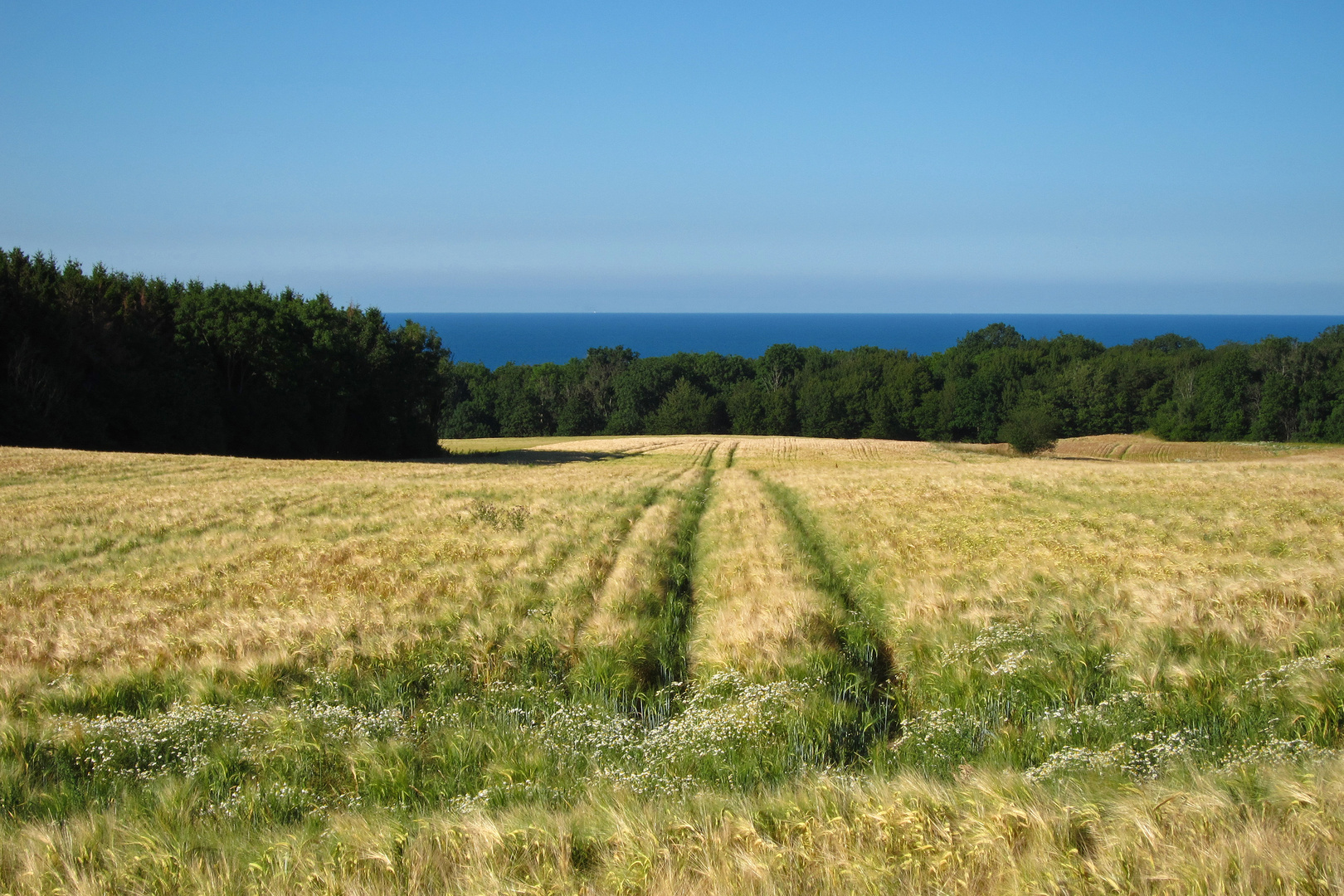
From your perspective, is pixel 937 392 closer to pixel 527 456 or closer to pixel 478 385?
pixel 527 456

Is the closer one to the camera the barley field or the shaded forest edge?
the barley field

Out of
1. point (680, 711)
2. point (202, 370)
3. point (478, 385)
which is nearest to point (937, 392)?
point (478, 385)

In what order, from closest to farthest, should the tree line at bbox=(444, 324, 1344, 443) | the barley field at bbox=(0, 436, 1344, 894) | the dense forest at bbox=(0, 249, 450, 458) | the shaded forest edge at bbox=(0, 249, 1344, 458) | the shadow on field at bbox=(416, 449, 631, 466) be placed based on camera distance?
the barley field at bbox=(0, 436, 1344, 894)
the dense forest at bbox=(0, 249, 450, 458)
the shaded forest edge at bbox=(0, 249, 1344, 458)
the shadow on field at bbox=(416, 449, 631, 466)
the tree line at bbox=(444, 324, 1344, 443)

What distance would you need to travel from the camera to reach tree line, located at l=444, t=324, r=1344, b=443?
85812 millimetres

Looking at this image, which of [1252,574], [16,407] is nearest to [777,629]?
[1252,574]

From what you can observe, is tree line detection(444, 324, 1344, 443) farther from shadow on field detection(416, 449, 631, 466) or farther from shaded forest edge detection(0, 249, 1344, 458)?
shadow on field detection(416, 449, 631, 466)

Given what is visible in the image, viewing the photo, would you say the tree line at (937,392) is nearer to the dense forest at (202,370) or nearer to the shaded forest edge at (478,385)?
the shaded forest edge at (478,385)

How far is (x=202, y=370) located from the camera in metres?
44.8

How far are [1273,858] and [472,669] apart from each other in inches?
215

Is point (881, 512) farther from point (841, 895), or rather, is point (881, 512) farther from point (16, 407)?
point (16, 407)

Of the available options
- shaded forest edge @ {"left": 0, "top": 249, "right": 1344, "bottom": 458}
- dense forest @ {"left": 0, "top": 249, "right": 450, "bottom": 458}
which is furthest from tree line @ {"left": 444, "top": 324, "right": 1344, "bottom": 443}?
dense forest @ {"left": 0, "top": 249, "right": 450, "bottom": 458}

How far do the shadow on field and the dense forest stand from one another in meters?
3.84

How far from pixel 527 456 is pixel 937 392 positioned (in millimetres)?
68447

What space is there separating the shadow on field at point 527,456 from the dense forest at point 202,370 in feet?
12.6
